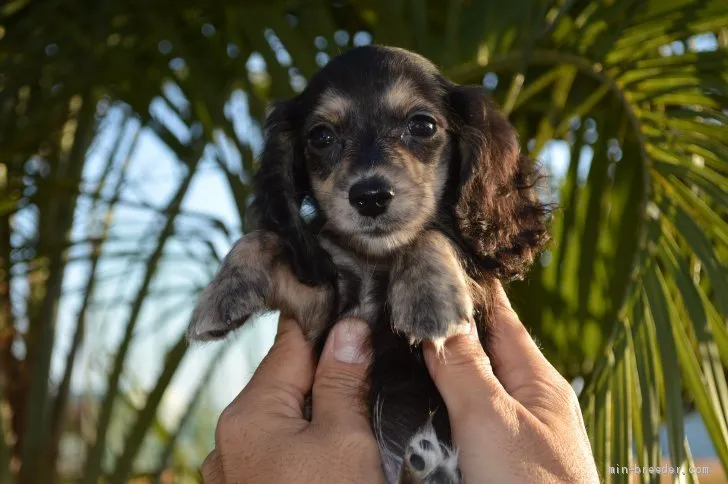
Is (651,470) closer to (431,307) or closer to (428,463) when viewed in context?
(428,463)

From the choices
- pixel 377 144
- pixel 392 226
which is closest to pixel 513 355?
pixel 392 226

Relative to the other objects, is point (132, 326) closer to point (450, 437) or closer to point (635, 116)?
point (450, 437)

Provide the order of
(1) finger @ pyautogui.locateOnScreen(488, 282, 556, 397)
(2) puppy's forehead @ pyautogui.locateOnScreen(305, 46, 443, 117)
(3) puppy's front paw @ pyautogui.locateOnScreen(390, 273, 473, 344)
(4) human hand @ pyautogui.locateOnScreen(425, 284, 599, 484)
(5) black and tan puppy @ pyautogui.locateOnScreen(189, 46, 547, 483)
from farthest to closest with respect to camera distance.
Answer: (2) puppy's forehead @ pyautogui.locateOnScreen(305, 46, 443, 117) < (1) finger @ pyautogui.locateOnScreen(488, 282, 556, 397) < (5) black and tan puppy @ pyautogui.locateOnScreen(189, 46, 547, 483) < (3) puppy's front paw @ pyautogui.locateOnScreen(390, 273, 473, 344) < (4) human hand @ pyautogui.locateOnScreen(425, 284, 599, 484)

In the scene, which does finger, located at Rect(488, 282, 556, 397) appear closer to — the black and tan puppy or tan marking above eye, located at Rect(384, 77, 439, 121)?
the black and tan puppy

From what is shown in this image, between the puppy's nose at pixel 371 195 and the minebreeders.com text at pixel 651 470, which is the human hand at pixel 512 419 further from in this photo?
the puppy's nose at pixel 371 195

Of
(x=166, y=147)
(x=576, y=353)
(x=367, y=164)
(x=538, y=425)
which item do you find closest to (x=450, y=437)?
(x=538, y=425)

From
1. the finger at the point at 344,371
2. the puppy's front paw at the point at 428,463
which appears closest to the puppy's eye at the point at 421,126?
the finger at the point at 344,371

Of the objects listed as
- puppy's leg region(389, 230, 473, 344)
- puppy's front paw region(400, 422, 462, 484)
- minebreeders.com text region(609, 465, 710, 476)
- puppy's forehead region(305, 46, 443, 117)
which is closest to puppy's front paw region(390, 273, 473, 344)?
puppy's leg region(389, 230, 473, 344)
